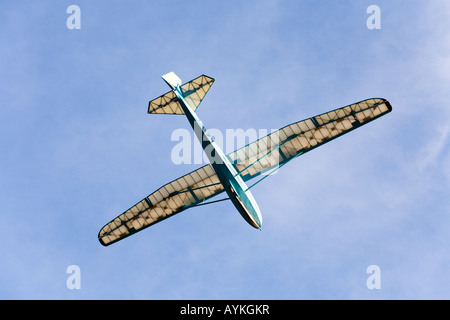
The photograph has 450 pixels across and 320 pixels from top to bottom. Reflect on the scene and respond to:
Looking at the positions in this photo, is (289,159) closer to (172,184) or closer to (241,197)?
(241,197)

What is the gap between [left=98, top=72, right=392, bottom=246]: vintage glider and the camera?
3762 centimetres

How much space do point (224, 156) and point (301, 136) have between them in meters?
7.25

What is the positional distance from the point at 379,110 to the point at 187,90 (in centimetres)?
1495

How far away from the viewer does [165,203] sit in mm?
44031

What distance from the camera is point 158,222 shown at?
1753 inches

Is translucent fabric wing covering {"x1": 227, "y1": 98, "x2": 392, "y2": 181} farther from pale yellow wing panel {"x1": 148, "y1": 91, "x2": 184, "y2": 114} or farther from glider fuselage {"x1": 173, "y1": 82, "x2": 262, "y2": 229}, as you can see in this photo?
pale yellow wing panel {"x1": 148, "y1": 91, "x2": 184, "y2": 114}

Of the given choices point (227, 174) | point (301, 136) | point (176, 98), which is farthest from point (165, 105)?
point (301, 136)

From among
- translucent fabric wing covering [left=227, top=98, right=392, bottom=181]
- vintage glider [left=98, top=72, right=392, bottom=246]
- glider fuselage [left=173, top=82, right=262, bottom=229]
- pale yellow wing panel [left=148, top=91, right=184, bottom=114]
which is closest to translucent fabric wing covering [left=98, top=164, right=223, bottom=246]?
vintage glider [left=98, top=72, right=392, bottom=246]

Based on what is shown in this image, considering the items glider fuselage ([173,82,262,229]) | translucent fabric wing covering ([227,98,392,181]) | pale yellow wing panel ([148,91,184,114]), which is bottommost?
glider fuselage ([173,82,262,229])

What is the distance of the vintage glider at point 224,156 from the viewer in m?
37.6

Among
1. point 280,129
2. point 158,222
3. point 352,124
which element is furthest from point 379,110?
point 158,222

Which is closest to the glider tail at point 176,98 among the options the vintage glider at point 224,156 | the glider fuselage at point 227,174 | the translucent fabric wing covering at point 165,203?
the vintage glider at point 224,156

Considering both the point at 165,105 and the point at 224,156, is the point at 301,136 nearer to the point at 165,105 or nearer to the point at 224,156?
the point at 224,156
